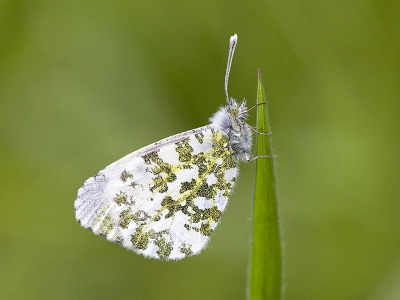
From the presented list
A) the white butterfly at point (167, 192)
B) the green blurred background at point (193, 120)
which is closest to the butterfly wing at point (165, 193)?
the white butterfly at point (167, 192)

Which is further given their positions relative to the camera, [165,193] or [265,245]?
[165,193]

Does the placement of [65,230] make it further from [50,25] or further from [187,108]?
[50,25]

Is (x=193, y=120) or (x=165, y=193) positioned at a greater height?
(x=193, y=120)

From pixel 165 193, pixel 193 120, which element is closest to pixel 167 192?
pixel 165 193

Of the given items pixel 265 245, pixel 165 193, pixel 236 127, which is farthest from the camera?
pixel 236 127

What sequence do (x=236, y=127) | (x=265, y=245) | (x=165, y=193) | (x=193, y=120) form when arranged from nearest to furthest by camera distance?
(x=265, y=245) < (x=165, y=193) < (x=236, y=127) < (x=193, y=120)

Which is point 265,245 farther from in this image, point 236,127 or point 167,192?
point 236,127

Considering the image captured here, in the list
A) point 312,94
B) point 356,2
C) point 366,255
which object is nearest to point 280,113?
point 312,94

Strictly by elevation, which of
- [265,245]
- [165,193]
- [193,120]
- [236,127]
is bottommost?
[265,245]
